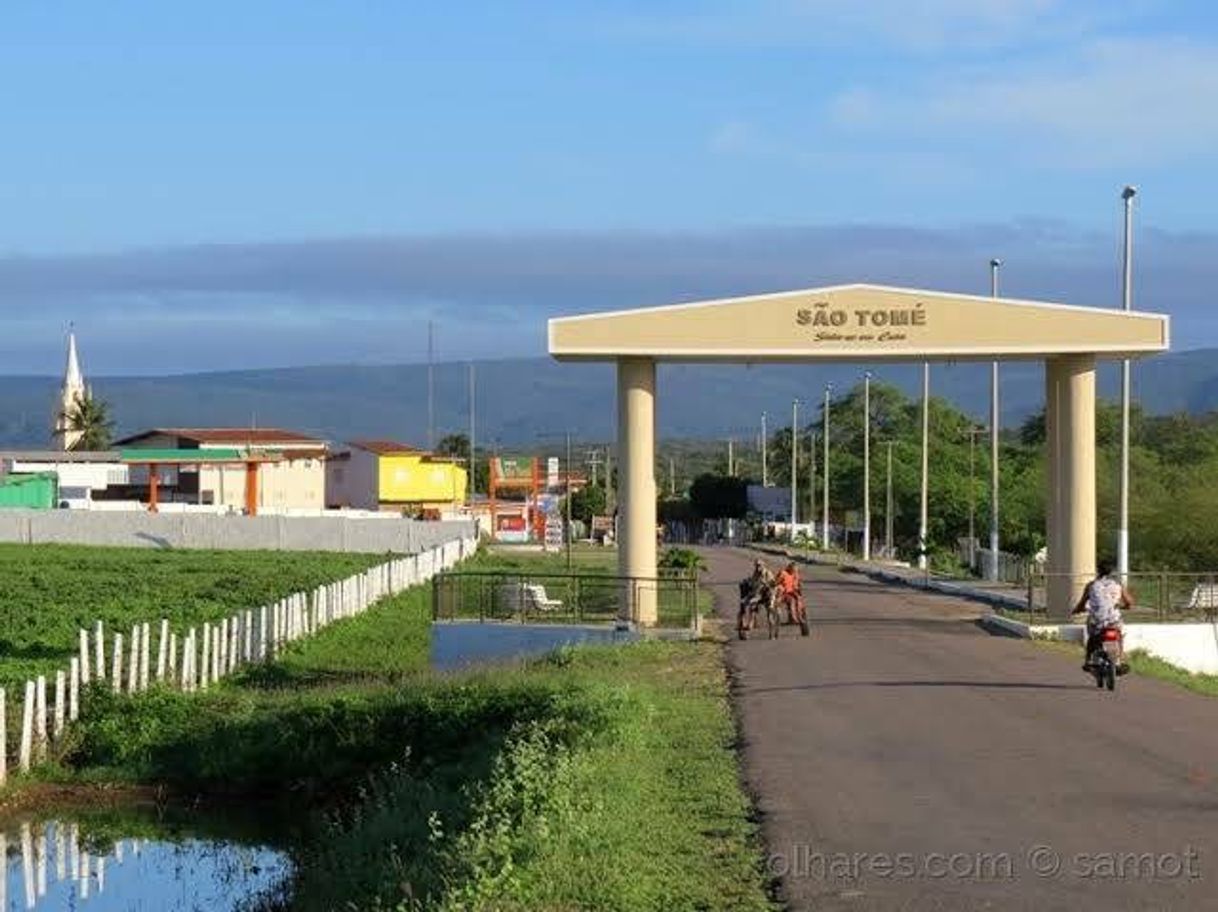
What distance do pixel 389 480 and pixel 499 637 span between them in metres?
94.8

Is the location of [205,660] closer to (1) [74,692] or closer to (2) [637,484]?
(1) [74,692]

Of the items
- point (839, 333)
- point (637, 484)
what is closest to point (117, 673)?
point (637, 484)

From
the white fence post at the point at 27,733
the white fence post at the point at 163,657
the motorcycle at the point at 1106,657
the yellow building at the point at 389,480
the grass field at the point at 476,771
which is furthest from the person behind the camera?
the yellow building at the point at 389,480

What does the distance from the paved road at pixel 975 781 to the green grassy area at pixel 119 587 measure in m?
13.1

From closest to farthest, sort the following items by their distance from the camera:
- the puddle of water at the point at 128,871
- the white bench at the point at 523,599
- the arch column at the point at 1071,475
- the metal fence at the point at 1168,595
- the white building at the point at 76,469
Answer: the puddle of water at the point at 128,871, the white bench at the point at 523,599, the arch column at the point at 1071,475, the metal fence at the point at 1168,595, the white building at the point at 76,469

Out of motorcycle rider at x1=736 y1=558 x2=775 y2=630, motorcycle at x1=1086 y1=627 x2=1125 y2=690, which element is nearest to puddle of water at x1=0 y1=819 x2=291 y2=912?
motorcycle at x1=1086 y1=627 x2=1125 y2=690

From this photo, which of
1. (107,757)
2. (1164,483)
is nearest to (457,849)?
(107,757)

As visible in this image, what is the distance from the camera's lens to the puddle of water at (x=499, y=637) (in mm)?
32469

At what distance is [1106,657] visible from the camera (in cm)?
2423

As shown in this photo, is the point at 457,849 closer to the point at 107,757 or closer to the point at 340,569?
the point at 107,757

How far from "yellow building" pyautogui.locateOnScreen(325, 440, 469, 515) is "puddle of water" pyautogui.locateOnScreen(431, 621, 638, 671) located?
90.7m

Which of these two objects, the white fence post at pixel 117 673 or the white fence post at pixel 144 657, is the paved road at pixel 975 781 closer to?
the white fence post at pixel 144 657

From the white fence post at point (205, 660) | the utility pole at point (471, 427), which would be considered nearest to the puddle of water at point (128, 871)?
the white fence post at point (205, 660)

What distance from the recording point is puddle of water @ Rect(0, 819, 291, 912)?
64.7 ft
